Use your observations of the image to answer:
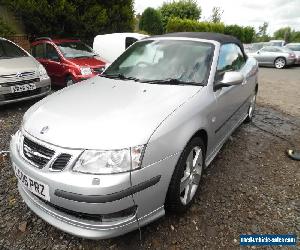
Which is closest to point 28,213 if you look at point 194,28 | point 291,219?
point 291,219

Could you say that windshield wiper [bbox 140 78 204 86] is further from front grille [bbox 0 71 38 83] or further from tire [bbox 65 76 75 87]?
tire [bbox 65 76 75 87]

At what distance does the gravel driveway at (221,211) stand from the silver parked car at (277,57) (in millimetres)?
11424

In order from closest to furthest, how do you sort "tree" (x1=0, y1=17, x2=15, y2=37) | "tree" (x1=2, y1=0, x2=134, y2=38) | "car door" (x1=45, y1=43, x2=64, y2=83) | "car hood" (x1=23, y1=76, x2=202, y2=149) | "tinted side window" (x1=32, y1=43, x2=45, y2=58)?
1. "car hood" (x1=23, y1=76, x2=202, y2=149)
2. "car door" (x1=45, y1=43, x2=64, y2=83)
3. "tinted side window" (x1=32, y1=43, x2=45, y2=58)
4. "tree" (x1=2, y1=0, x2=134, y2=38)
5. "tree" (x1=0, y1=17, x2=15, y2=37)

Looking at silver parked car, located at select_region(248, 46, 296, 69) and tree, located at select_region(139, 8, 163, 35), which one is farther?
tree, located at select_region(139, 8, 163, 35)

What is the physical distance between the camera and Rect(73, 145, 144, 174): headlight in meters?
2.10

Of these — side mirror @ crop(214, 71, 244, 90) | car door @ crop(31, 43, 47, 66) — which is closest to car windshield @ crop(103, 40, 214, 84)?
side mirror @ crop(214, 71, 244, 90)

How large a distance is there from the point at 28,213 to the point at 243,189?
2229mm

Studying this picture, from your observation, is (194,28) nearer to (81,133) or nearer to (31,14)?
(31,14)

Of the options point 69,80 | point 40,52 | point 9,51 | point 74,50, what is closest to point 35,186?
point 9,51

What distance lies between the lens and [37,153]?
2.30 meters

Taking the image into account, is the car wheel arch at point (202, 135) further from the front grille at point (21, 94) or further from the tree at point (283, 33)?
the tree at point (283, 33)

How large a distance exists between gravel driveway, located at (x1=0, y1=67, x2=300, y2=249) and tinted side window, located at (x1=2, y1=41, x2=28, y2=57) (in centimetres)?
254

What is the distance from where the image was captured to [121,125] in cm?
229

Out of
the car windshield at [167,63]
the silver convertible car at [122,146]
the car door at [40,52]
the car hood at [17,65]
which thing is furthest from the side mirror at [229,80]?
the car door at [40,52]
